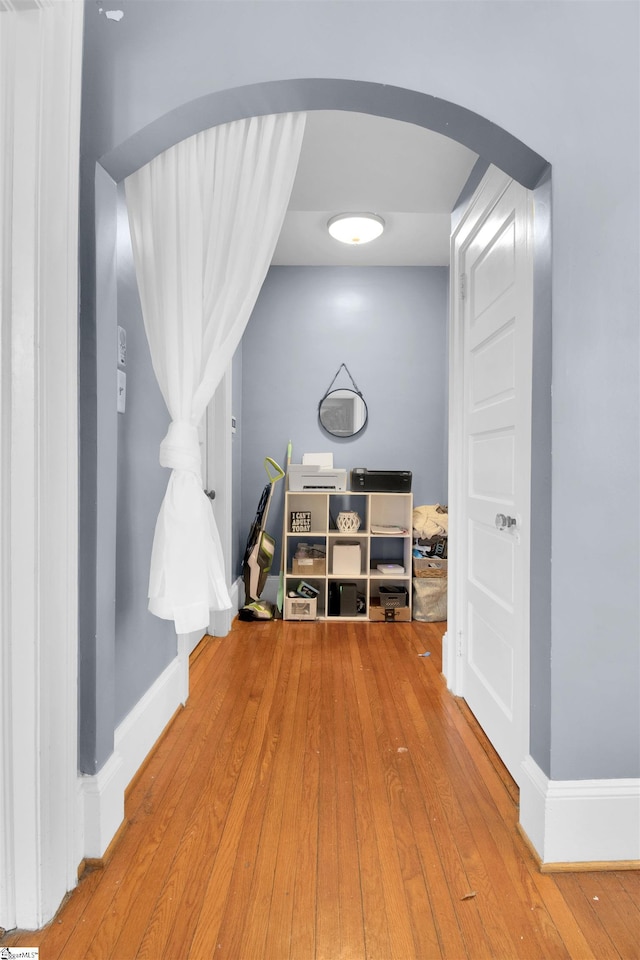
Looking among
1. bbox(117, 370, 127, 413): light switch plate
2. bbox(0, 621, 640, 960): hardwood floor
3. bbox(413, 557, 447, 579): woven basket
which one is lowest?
bbox(0, 621, 640, 960): hardwood floor

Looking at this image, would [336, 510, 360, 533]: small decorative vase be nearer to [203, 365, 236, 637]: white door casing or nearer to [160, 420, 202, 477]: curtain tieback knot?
[203, 365, 236, 637]: white door casing

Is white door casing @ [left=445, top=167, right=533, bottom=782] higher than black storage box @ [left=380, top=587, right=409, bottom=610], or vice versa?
white door casing @ [left=445, top=167, right=533, bottom=782]

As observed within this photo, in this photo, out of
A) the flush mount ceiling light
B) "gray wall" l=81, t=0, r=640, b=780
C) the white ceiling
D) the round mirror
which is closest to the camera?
"gray wall" l=81, t=0, r=640, b=780

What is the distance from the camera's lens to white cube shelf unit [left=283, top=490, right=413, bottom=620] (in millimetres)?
3492

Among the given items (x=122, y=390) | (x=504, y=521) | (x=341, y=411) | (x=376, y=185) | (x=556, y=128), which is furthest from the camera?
(x=341, y=411)

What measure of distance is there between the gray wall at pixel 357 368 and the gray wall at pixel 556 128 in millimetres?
2537

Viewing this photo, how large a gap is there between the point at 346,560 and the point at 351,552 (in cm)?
7

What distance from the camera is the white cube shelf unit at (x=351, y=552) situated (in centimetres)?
349

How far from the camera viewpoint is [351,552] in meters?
3.54

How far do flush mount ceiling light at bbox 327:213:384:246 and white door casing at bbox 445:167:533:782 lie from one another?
78 cm

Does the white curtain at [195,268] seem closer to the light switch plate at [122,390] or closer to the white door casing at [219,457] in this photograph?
the light switch plate at [122,390]

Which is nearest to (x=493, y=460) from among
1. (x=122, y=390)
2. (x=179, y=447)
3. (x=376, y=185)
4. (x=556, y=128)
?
(x=556, y=128)

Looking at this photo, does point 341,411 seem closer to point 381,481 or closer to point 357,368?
point 357,368

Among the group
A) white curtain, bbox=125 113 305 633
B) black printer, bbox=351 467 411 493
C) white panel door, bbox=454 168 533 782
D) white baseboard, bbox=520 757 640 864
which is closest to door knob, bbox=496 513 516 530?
white panel door, bbox=454 168 533 782
